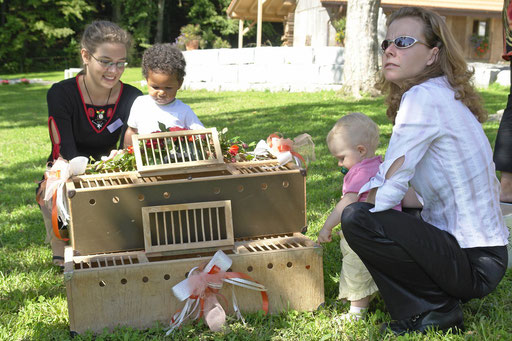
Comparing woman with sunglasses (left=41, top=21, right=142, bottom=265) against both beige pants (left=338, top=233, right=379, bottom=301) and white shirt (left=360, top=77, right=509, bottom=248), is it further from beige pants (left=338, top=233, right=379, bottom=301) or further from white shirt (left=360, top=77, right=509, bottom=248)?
white shirt (left=360, top=77, right=509, bottom=248)

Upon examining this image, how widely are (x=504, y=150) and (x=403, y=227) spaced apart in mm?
1760

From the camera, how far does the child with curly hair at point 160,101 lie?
3.67 metres

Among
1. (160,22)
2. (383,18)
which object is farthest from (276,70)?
(160,22)

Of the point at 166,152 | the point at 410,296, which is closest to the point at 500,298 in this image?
the point at 410,296

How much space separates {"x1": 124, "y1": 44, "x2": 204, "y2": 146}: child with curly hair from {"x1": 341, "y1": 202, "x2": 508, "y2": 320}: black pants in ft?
5.22

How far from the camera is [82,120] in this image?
3619 mm

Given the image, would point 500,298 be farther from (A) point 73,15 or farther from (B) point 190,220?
(A) point 73,15

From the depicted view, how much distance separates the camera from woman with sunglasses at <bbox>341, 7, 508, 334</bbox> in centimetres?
228

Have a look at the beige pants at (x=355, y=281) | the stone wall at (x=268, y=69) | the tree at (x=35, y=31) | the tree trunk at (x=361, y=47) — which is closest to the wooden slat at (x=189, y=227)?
the beige pants at (x=355, y=281)

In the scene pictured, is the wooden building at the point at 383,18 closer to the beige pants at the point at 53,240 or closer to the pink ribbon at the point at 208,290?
the beige pants at the point at 53,240

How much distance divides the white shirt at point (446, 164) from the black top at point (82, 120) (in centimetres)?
198

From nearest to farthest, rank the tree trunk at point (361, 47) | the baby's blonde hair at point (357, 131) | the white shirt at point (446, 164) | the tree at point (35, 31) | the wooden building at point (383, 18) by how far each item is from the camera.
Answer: the white shirt at point (446, 164), the baby's blonde hair at point (357, 131), the tree trunk at point (361, 47), the wooden building at point (383, 18), the tree at point (35, 31)

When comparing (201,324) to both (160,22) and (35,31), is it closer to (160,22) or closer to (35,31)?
(35,31)

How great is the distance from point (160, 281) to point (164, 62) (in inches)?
65.2
